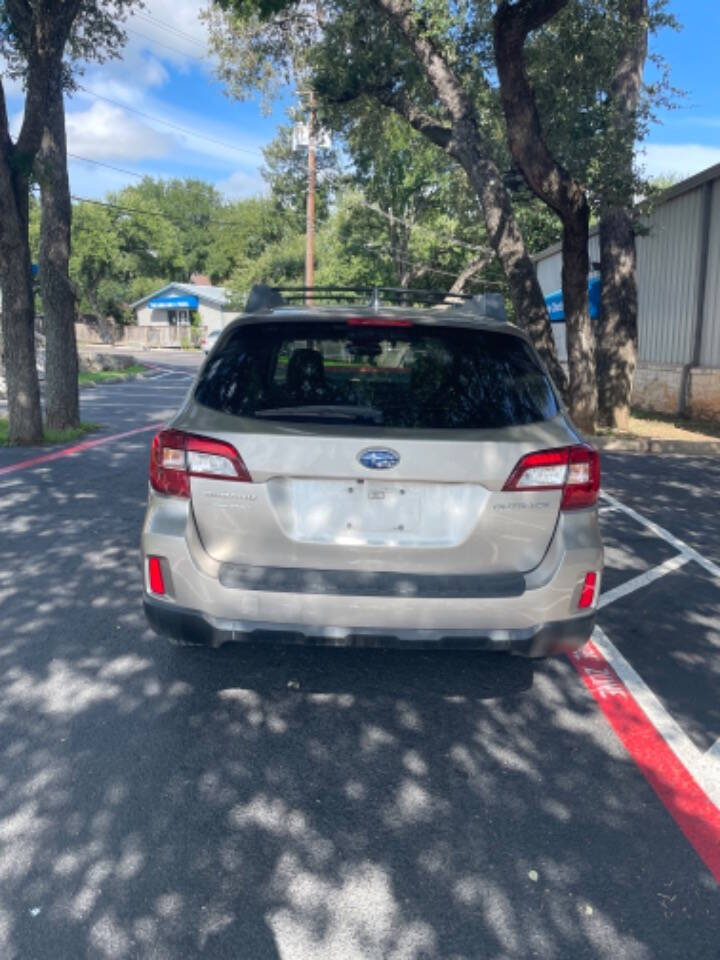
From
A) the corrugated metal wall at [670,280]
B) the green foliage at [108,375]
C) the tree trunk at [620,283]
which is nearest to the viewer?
the tree trunk at [620,283]

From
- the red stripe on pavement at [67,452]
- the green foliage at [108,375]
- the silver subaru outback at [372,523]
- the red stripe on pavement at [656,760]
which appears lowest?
the red stripe on pavement at [656,760]

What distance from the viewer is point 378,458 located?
329cm

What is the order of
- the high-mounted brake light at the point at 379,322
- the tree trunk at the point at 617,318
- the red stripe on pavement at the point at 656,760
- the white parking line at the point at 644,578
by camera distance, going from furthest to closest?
1. the tree trunk at the point at 617,318
2. the white parking line at the point at 644,578
3. the high-mounted brake light at the point at 379,322
4. the red stripe on pavement at the point at 656,760

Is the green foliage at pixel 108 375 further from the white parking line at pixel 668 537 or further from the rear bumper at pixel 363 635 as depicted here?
the rear bumper at pixel 363 635

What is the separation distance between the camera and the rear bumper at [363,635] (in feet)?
11.0

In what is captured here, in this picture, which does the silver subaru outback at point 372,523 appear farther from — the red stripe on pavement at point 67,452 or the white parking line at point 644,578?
the red stripe on pavement at point 67,452

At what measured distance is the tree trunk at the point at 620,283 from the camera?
49.3 feet

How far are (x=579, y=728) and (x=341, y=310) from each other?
2.20m

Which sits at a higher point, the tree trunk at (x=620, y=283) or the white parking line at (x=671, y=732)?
the tree trunk at (x=620, y=283)

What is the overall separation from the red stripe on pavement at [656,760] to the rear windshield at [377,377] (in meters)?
1.50

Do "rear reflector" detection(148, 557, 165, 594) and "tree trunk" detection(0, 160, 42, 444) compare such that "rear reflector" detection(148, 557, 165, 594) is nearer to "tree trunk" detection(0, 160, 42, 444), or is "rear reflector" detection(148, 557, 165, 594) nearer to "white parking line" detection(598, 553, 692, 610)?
"white parking line" detection(598, 553, 692, 610)

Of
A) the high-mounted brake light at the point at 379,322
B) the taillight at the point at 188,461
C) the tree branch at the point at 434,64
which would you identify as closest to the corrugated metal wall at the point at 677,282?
the tree branch at the point at 434,64

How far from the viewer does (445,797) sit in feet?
10.7

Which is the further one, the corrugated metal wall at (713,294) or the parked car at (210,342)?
the corrugated metal wall at (713,294)
